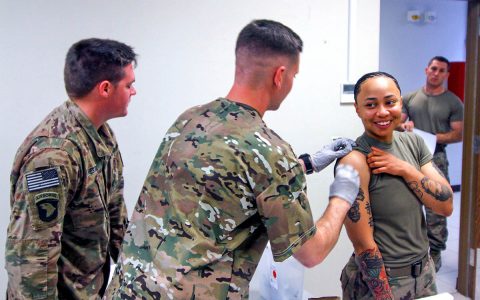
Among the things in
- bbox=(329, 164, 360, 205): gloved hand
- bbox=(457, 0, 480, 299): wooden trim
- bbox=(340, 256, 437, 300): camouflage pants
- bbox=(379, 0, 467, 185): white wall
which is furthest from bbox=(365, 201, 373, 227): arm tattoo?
bbox=(379, 0, 467, 185): white wall

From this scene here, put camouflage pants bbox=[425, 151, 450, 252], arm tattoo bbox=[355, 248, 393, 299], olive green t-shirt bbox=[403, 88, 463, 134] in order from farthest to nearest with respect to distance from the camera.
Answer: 1. olive green t-shirt bbox=[403, 88, 463, 134]
2. camouflage pants bbox=[425, 151, 450, 252]
3. arm tattoo bbox=[355, 248, 393, 299]

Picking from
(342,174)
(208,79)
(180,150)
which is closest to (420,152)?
(342,174)

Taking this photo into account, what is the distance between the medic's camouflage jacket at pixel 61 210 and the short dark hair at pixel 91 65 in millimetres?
71

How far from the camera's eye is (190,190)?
3.61 feet

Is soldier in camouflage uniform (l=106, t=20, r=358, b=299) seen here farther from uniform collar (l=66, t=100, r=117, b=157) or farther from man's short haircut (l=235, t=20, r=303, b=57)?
uniform collar (l=66, t=100, r=117, b=157)

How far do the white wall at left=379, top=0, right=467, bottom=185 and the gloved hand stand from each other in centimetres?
430

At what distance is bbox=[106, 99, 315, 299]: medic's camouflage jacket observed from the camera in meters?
1.09

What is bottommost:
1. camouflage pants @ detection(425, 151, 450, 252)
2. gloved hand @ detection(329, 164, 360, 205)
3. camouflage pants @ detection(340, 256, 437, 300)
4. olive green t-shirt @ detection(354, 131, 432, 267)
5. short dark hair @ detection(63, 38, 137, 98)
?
camouflage pants @ detection(425, 151, 450, 252)

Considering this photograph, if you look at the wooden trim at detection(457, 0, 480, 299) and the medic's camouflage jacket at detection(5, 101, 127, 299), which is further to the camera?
the wooden trim at detection(457, 0, 480, 299)

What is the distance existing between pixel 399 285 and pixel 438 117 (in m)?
2.23

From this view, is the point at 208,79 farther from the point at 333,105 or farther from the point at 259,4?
the point at 333,105

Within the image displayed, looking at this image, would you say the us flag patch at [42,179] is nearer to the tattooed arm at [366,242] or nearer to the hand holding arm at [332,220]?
the hand holding arm at [332,220]

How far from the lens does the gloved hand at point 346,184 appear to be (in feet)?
4.54

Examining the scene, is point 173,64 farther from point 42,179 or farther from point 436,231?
point 436,231
